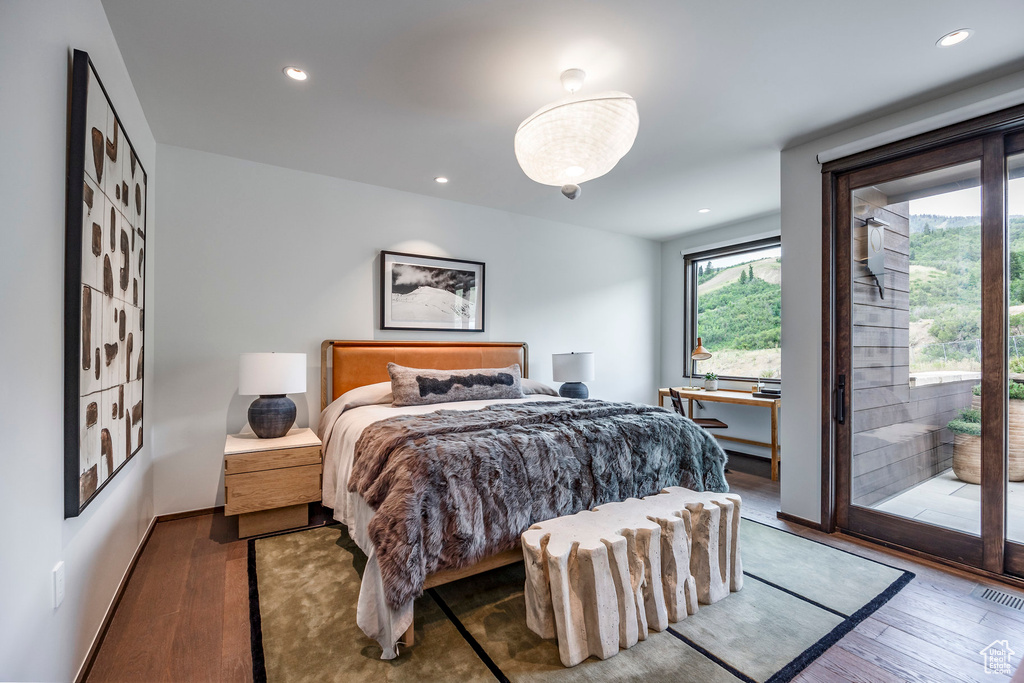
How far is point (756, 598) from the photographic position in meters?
2.13

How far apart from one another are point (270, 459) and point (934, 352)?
3971 millimetres

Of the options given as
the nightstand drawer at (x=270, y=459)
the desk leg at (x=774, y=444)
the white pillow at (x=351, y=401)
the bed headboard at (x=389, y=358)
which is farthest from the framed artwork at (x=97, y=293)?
the desk leg at (x=774, y=444)

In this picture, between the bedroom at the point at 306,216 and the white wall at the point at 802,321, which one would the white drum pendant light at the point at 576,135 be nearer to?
the bedroom at the point at 306,216

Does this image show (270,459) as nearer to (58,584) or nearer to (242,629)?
(242,629)

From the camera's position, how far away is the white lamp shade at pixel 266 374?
3.04 meters

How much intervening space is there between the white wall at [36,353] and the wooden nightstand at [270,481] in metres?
0.99

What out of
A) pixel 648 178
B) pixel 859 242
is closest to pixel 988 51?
pixel 859 242

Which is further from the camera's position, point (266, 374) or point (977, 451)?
point (266, 374)

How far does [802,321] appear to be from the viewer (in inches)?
121

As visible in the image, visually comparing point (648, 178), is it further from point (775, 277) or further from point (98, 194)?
point (98, 194)

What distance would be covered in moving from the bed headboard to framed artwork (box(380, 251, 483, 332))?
0.63 feet

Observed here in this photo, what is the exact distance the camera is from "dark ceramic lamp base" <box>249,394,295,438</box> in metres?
3.09

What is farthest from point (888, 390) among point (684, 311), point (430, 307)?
point (430, 307)

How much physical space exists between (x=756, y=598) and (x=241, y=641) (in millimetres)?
2246
